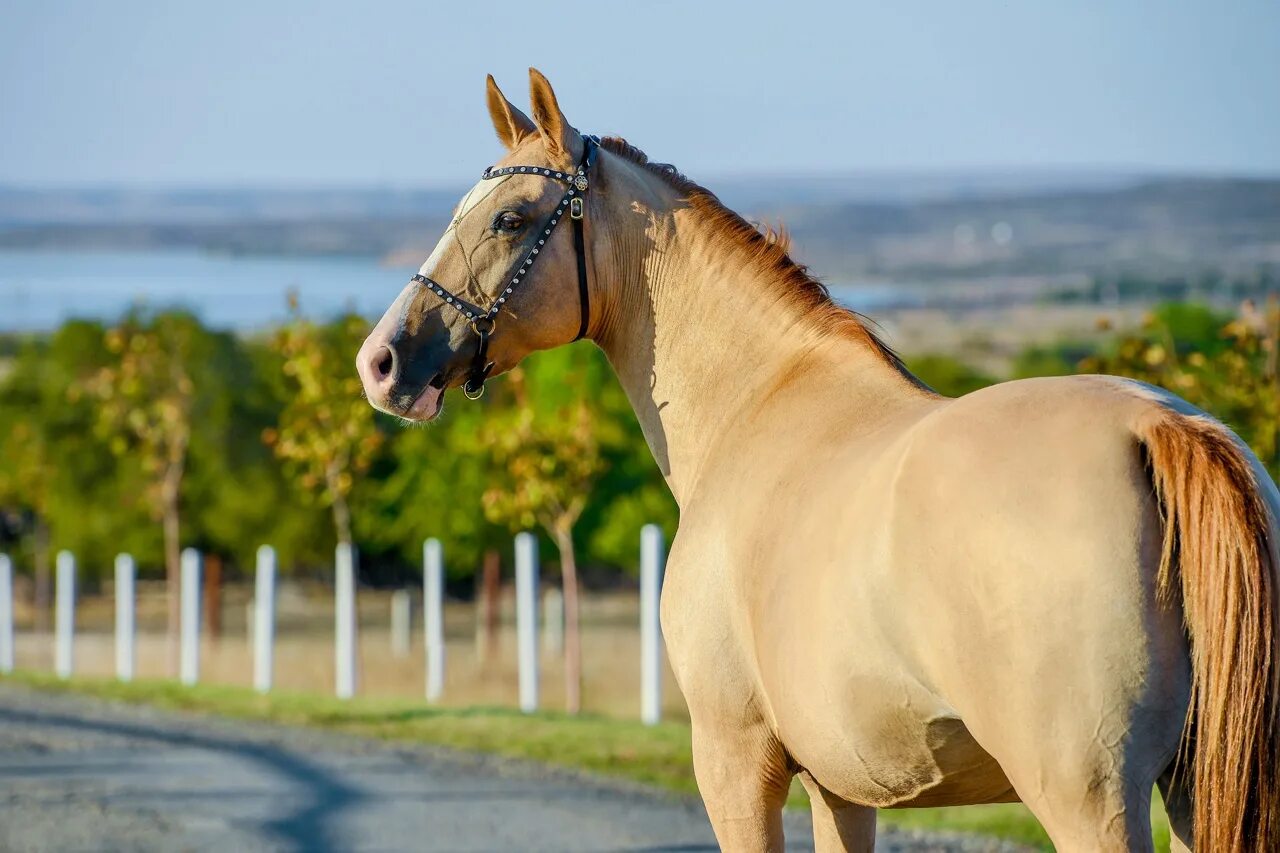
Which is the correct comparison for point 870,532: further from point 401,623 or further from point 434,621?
point 401,623

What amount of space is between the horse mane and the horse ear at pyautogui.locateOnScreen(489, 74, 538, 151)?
0.21m

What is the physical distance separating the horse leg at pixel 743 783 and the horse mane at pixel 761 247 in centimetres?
101

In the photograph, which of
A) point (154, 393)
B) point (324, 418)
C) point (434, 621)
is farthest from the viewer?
point (154, 393)

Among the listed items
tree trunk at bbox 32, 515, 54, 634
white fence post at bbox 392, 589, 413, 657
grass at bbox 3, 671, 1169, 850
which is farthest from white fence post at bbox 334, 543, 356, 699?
tree trunk at bbox 32, 515, 54, 634

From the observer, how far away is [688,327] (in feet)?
13.3

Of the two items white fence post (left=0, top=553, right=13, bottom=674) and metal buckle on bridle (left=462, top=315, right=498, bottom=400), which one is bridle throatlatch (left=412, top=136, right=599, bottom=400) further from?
white fence post (left=0, top=553, right=13, bottom=674)

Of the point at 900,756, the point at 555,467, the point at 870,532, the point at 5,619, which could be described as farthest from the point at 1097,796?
the point at 5,619

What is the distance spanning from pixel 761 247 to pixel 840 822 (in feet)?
4.84

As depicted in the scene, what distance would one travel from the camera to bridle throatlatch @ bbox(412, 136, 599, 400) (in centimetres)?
388

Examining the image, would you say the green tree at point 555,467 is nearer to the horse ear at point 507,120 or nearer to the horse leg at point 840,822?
the horse ear at point 507,120

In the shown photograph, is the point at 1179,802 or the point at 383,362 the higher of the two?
the point at 383,362

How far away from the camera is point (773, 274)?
3.98 metres

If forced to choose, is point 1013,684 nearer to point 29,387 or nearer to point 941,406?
point 941,406

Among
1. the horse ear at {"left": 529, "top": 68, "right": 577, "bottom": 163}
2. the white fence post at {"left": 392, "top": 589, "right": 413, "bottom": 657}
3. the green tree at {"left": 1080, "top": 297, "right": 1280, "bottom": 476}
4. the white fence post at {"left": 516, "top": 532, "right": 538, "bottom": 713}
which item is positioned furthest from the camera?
the white fence post at {"left": 392, "top": 589, "right": 413, "bottom": 657}
